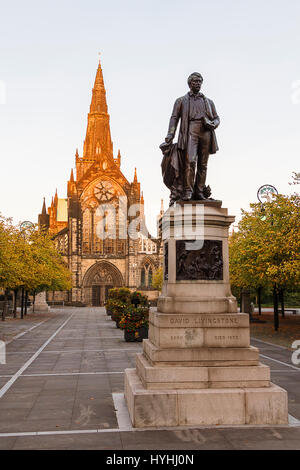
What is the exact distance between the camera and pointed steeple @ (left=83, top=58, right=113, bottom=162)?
83.2 metres

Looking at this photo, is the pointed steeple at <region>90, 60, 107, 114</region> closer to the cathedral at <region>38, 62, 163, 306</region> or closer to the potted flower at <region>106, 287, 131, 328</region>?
the cathedral at <region>38, 62, 163, 306</region>

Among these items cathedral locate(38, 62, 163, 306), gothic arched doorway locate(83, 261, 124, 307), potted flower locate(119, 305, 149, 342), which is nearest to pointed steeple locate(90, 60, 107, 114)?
cathedral locate(38, 62, 163, 306)

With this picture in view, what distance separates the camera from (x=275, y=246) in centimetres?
1928

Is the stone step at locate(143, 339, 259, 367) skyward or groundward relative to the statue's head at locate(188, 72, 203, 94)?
groundward

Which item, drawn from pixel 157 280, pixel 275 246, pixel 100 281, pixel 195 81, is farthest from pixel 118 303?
pixel 100 281

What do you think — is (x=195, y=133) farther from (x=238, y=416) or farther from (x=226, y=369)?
(x=238, y=416)

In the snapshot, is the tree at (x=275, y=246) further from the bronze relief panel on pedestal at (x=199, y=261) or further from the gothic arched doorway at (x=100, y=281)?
the gothic arched doorway at (x=100, y=281)

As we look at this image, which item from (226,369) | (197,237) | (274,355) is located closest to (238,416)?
(226,369)

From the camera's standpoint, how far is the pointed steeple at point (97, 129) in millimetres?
83250

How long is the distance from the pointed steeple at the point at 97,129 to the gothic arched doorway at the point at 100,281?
73.6 feet

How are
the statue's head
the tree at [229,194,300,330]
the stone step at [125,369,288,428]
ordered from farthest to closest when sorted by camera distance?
the tree at [229,194,300,330] → the statue's head → the stone step at [125,369,288,428]

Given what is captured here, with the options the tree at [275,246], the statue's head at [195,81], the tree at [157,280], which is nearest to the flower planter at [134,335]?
the tree at [275,246]

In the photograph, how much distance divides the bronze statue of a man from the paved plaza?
161 inches
